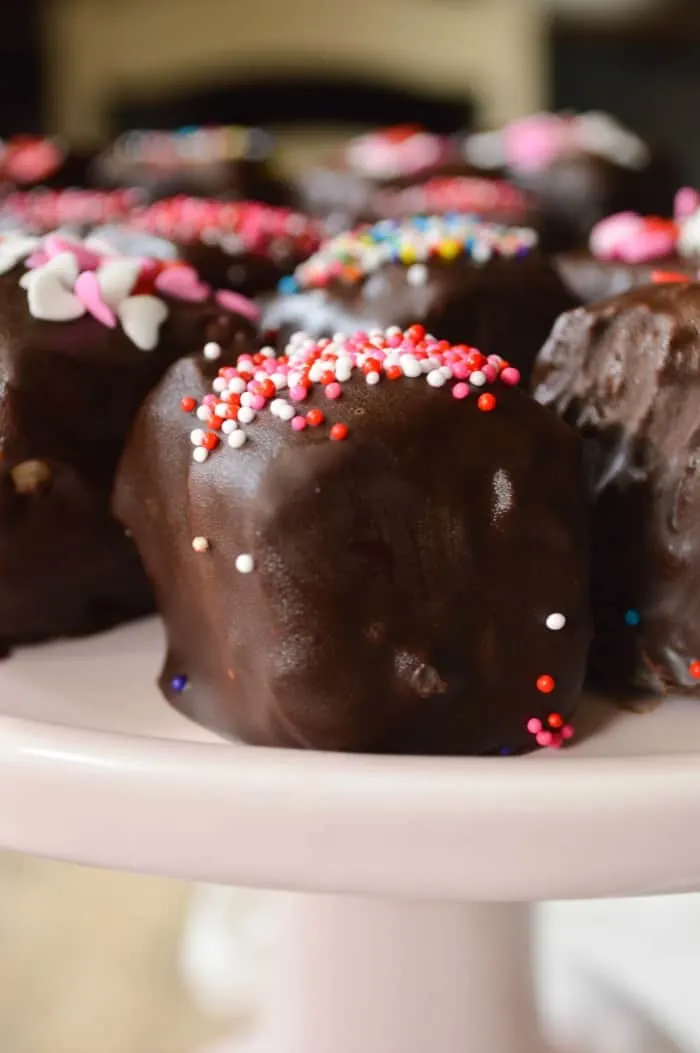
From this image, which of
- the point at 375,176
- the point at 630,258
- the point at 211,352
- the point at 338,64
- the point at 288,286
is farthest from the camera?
the point at 338,64

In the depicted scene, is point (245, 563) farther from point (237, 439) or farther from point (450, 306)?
point (450, 306)

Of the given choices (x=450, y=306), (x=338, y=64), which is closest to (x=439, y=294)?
(x=450, y=306)

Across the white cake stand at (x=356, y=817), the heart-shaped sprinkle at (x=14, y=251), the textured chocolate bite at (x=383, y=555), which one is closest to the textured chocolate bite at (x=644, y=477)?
the textured chocolate bite at (x=383, y=555)

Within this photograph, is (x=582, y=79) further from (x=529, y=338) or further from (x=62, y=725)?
(x=62, y=725)

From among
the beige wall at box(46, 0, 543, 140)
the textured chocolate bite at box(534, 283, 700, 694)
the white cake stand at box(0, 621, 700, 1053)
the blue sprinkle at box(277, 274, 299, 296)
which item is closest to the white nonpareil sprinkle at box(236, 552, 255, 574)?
the white cake stand at box(0, 621, 700, 1053)

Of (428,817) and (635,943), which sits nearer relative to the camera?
(428,817)

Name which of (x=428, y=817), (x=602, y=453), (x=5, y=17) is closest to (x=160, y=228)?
(x=602, y=453)
